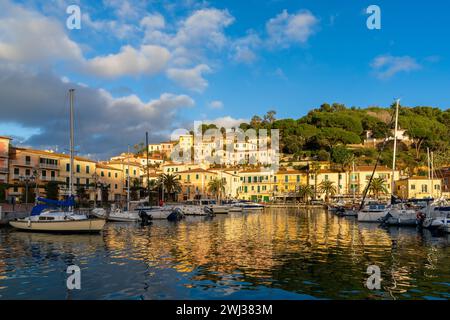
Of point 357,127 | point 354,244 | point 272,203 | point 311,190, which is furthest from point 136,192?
point 357,127

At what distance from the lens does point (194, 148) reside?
172 meters

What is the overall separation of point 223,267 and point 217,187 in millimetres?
83350

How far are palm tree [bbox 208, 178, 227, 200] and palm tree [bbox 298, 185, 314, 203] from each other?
21921mm

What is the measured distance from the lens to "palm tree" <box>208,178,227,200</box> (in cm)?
10325

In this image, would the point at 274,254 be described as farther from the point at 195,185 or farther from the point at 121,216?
the point at 195,185

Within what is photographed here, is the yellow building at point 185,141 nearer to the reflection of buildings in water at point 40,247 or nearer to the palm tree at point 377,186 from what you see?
the palm tree at point 377,186

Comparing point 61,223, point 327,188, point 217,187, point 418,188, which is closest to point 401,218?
point 61,223

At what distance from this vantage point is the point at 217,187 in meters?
104

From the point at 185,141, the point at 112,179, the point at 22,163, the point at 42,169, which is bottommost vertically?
the point at 112,179

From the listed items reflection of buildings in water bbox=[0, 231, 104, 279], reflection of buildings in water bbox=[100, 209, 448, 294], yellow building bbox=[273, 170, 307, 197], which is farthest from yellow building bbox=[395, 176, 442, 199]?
reflection of buildings in water bbox=[0, 231, 104, 279]

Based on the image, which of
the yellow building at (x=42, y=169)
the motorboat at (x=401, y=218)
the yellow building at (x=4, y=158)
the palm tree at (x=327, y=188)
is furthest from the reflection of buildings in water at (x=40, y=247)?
the palm tree at (x=327, y=188)
